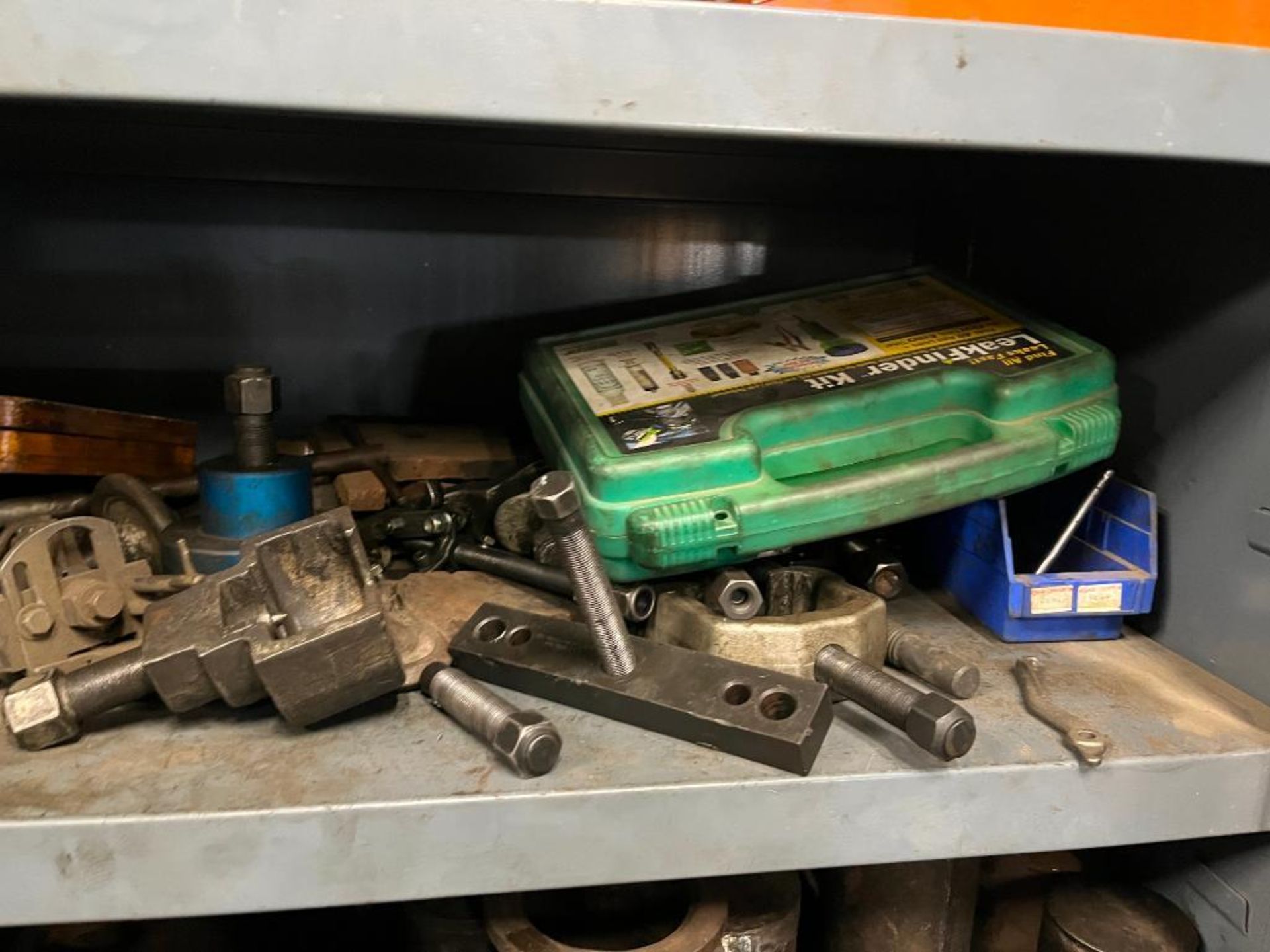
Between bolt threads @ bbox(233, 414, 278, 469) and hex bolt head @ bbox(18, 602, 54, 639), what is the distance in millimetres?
141

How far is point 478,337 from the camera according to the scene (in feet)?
2.96

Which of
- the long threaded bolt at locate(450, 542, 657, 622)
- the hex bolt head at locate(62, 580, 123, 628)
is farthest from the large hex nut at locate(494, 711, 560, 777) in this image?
the hex bolt head at locate(62, 580, 123, 628)

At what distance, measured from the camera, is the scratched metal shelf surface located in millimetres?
376

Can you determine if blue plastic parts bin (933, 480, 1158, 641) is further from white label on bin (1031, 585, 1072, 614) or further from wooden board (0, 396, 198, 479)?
wooden board (0, 396, 198, 479)

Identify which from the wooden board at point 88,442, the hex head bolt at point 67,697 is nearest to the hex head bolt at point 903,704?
the hex head bolt at point 67,697

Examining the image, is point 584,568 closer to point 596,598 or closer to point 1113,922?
point 596,598

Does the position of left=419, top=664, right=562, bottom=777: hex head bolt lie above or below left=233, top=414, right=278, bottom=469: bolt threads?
below

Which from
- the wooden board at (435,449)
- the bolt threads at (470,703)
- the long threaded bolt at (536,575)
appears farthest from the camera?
the wooden board at (435,449)

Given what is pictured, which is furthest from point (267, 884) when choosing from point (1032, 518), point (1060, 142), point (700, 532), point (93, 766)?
point (1032, 518)

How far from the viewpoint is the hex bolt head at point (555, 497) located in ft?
1.39

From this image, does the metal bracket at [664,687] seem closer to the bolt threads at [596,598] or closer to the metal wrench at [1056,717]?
the bolt threads at [596,598]

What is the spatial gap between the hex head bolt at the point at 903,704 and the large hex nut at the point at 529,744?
5.9 inches

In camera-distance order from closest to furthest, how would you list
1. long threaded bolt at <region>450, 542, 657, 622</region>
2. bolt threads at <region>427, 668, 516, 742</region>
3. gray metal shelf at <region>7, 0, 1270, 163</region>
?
1. gray metal shelf at <region>7, 0, 1270, 163</region>
2. bolt threads at <region>427, 668, 516, 742</region>
3. long threaded bolt at <region>450, 542, 657, 622</region>

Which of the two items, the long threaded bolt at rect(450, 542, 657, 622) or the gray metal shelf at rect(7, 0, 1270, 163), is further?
the long threaded bolt at rect(450, 542, 657, 622)
